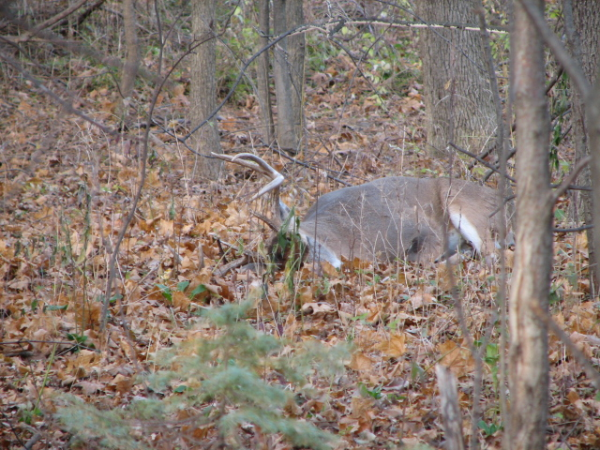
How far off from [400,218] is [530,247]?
16.0 feet

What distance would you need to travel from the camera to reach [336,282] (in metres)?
5.35

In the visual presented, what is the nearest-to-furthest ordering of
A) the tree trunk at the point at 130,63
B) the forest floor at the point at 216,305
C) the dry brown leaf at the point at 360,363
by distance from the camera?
the tree trunk at the point at 130,63 → the forest floor at the point at 216,305 → the dry brown leaf at the point at 360,363

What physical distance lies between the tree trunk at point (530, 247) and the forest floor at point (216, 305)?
19cm

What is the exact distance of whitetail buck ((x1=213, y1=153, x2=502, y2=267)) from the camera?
22.5 ft

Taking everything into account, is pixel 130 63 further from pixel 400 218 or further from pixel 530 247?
pixel 400 218

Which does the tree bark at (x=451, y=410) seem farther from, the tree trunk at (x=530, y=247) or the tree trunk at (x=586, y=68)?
the tree trunk at (x=586, y=68)

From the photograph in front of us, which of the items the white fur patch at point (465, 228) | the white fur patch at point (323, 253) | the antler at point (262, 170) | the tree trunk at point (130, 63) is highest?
the tree trunk at point (130, 63)

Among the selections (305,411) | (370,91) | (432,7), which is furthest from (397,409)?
(370,91)

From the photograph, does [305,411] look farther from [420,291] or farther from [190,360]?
[420,291]

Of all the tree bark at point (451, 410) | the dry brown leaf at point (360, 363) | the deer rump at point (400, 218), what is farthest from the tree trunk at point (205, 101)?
the tree bark at point (451, 410)

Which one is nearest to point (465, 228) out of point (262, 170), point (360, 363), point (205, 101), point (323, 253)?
point (323, 253)

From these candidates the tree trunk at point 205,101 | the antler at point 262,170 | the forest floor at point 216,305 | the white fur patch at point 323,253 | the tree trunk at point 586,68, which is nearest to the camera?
the forest floor at point 216,305

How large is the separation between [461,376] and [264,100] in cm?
662

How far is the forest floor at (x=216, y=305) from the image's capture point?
10.7ft
